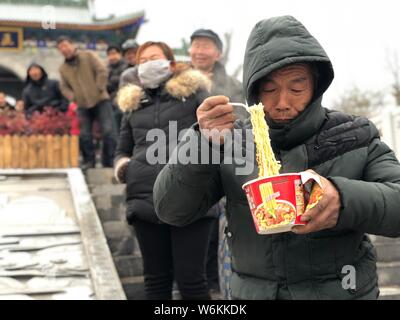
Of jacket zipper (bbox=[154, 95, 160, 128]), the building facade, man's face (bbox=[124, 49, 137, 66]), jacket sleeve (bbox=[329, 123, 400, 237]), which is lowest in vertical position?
jacket sleeve (bbox=[329, 123, 400, 237])

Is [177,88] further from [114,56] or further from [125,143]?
[114,56]

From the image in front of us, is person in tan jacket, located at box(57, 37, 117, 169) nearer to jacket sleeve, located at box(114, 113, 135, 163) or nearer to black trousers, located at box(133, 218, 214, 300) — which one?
jacket sleeve, located at box(114, 113, 135, 163)

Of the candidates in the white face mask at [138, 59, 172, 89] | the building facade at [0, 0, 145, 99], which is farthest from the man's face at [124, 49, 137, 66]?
the building facade at [0, 0, 145, 99]

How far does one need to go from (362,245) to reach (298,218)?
440 millimetres

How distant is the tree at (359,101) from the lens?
30.6m

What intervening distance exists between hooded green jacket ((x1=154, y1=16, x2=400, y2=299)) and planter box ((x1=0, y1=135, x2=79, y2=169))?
6.46 meters

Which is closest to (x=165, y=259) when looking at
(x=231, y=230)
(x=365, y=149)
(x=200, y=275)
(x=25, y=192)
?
(x=200, y=275)

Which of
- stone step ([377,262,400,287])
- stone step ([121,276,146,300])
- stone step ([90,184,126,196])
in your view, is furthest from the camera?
stone step ([90,184,126,196])

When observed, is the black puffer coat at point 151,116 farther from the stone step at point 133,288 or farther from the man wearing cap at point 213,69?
the stone step at point 133,288

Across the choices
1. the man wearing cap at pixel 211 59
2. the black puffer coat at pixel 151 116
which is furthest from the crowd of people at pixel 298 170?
the man wearing cap at pixel 211 59

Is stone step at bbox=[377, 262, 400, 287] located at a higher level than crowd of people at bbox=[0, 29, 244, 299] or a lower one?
lower

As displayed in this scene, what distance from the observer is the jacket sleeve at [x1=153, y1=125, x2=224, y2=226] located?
1.69 meters

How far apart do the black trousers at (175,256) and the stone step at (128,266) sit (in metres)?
1.35
